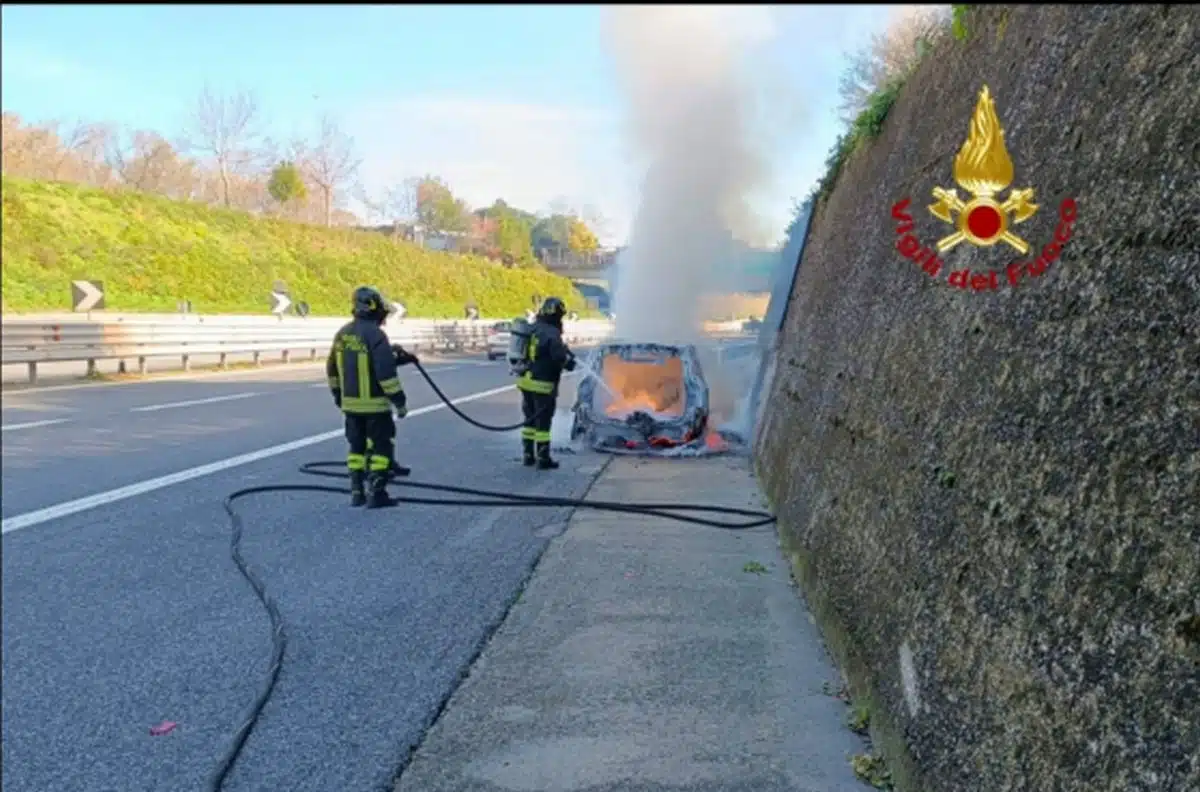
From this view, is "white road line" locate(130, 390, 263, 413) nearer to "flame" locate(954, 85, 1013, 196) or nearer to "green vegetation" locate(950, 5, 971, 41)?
"green vegetation" locate(950, 5, 971, 41)

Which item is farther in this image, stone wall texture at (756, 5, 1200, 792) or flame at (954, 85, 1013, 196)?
flame at (954, 85, 1013, 196)

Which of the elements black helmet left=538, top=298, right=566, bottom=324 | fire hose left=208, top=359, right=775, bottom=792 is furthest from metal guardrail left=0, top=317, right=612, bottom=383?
fire hose left=208, top=359, right=775, bottom=792

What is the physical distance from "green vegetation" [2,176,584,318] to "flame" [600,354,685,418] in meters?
3.21

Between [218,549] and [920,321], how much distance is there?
4531mm

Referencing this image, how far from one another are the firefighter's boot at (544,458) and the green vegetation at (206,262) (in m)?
5.55

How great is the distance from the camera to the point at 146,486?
7793 millimetres

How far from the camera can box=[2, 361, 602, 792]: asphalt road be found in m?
3.24

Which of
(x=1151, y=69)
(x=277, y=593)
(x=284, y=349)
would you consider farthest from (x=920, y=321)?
(x=284, y=349)

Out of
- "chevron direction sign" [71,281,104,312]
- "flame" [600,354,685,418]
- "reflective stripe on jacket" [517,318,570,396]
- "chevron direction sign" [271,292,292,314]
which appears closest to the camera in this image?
"reflective stripe on jacket" [517,318,570,396]

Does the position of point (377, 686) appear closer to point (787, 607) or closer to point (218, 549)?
point (787, 607)

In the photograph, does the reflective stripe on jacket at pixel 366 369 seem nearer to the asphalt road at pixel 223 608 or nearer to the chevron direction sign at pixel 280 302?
the asphalt road at pixel 223 608

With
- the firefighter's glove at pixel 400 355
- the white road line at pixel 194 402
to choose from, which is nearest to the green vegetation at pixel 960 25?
the firefighter's glove at pixel 400 355

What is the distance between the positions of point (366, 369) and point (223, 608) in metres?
3.02

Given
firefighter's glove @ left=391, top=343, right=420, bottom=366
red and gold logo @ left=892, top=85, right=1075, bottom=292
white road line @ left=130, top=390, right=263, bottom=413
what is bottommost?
white road line @ left=130, top=390, right=263, bottom=413
